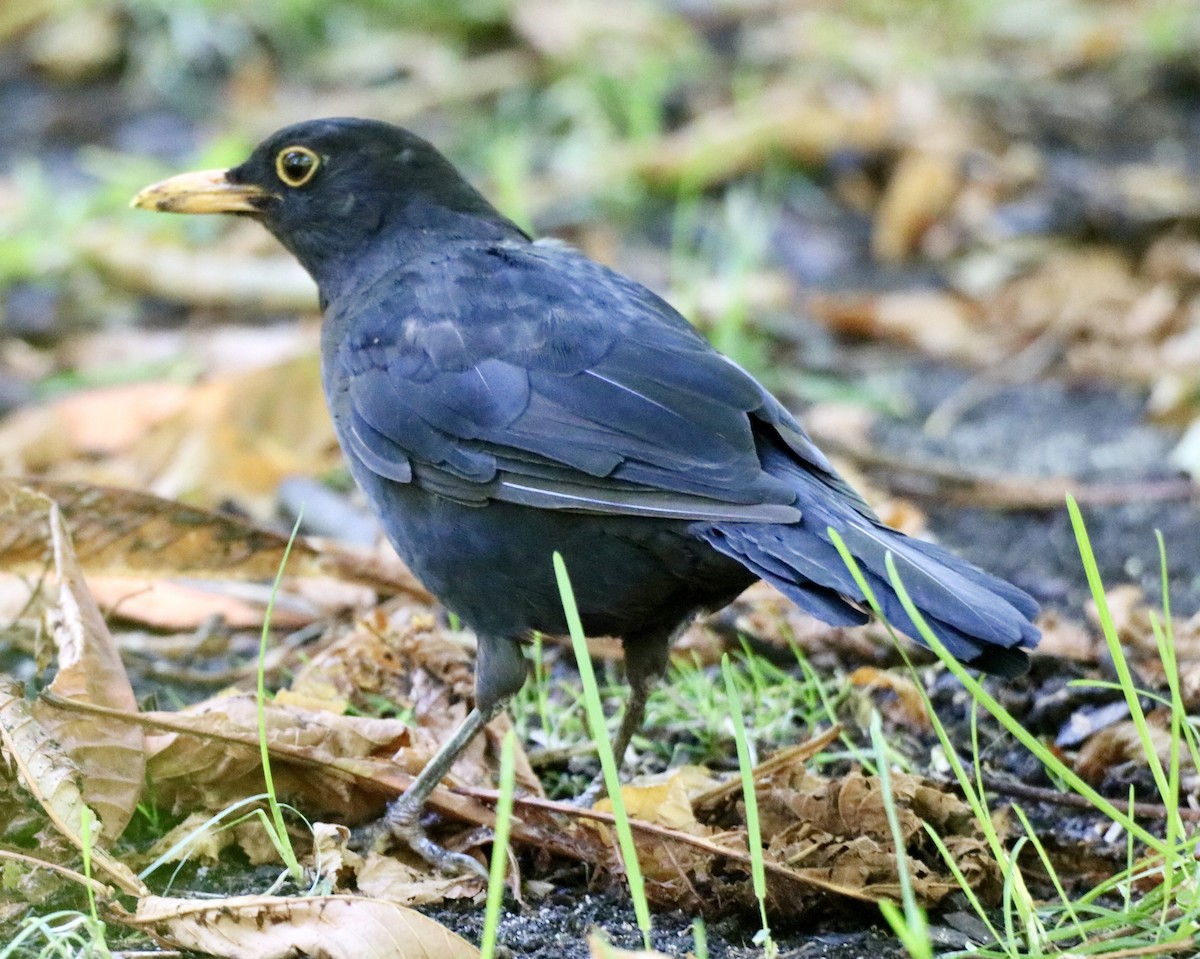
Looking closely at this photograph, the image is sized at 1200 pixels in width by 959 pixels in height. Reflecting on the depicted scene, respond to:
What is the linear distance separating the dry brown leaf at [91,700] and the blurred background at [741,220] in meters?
1.69

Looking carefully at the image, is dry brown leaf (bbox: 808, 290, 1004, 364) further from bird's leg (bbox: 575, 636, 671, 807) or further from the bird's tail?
the bird's tail

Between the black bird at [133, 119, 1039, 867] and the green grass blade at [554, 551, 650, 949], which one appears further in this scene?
the black bird at [133, 119, 1039, 867]

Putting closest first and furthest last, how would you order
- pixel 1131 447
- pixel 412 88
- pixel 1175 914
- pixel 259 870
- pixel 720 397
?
pixel 1175 914, pixel 259 870, pixel 720 397, pixel 1131 447, pixel 412 88

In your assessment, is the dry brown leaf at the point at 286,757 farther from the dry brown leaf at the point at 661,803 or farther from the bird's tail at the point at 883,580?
the bird's tail at the point at 883,580

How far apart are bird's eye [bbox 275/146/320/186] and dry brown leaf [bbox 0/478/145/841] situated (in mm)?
1217

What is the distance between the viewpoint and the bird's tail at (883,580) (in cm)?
260

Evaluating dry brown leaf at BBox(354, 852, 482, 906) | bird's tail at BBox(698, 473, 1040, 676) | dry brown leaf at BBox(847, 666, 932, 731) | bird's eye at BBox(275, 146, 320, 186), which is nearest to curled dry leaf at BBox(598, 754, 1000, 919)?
dry brown leaf at BBox(354, 852, 482, 906)

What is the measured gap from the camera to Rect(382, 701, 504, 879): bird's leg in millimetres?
3045

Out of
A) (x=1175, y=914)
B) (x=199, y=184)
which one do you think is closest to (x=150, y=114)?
(x=199, y=184)

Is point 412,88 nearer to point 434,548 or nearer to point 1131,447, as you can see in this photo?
point 1131,447

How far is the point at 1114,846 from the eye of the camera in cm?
305

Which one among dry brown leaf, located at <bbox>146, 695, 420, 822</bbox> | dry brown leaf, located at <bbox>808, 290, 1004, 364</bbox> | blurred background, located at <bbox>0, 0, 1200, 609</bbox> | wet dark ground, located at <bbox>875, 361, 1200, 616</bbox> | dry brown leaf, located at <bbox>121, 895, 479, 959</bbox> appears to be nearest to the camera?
dry brown leaf, located at <bbox>121, 895, 479, 959</bbox>

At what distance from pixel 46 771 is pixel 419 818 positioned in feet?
2.37

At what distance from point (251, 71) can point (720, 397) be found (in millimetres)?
7327
